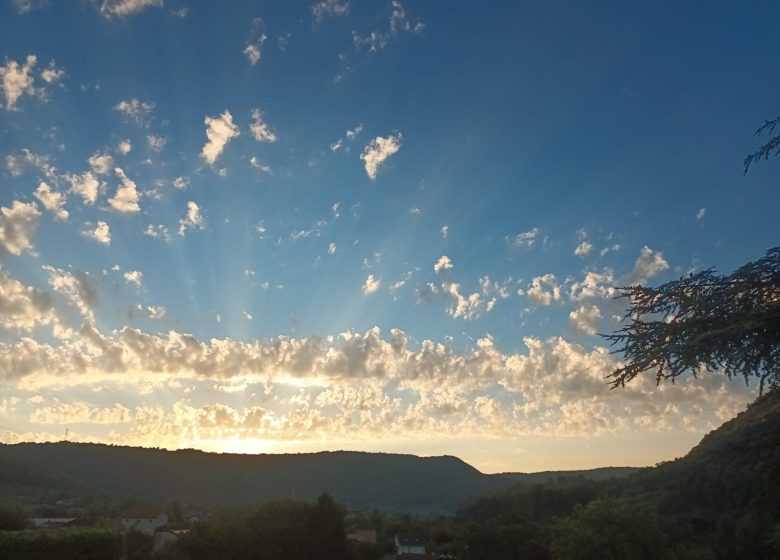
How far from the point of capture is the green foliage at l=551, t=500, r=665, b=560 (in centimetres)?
4169

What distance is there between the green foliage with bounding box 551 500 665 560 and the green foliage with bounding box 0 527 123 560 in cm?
2998

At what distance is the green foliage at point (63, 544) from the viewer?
27.7 metres

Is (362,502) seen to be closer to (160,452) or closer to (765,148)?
(160,452)

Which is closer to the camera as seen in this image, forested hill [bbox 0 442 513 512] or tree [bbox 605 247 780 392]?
tree [bbox 605 247 780 392]

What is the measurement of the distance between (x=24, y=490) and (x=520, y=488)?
3931 inches

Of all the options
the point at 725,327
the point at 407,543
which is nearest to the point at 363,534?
the point at 407,543

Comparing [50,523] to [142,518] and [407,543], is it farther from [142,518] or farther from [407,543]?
[407,543]

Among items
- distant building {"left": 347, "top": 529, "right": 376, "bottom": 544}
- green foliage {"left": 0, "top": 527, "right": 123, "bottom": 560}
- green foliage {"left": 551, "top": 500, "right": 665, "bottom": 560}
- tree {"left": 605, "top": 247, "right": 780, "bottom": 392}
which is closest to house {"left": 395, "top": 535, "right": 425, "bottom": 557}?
distant building {"left": 347, "top": 529, "right": 376, "bottom": 544}

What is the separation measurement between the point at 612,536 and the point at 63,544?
110ft

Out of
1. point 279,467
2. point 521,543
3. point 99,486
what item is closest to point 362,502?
point 279,467

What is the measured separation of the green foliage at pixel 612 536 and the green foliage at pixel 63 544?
29978 millimetres

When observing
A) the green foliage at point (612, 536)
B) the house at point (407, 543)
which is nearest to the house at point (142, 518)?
the house at point (407, 543)

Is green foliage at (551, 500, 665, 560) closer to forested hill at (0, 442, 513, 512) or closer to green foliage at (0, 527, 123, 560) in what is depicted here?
green foliage at (0, 527, 123, 560)

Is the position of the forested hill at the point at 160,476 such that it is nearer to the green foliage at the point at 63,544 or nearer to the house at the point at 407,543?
the house at the point at 407,543
